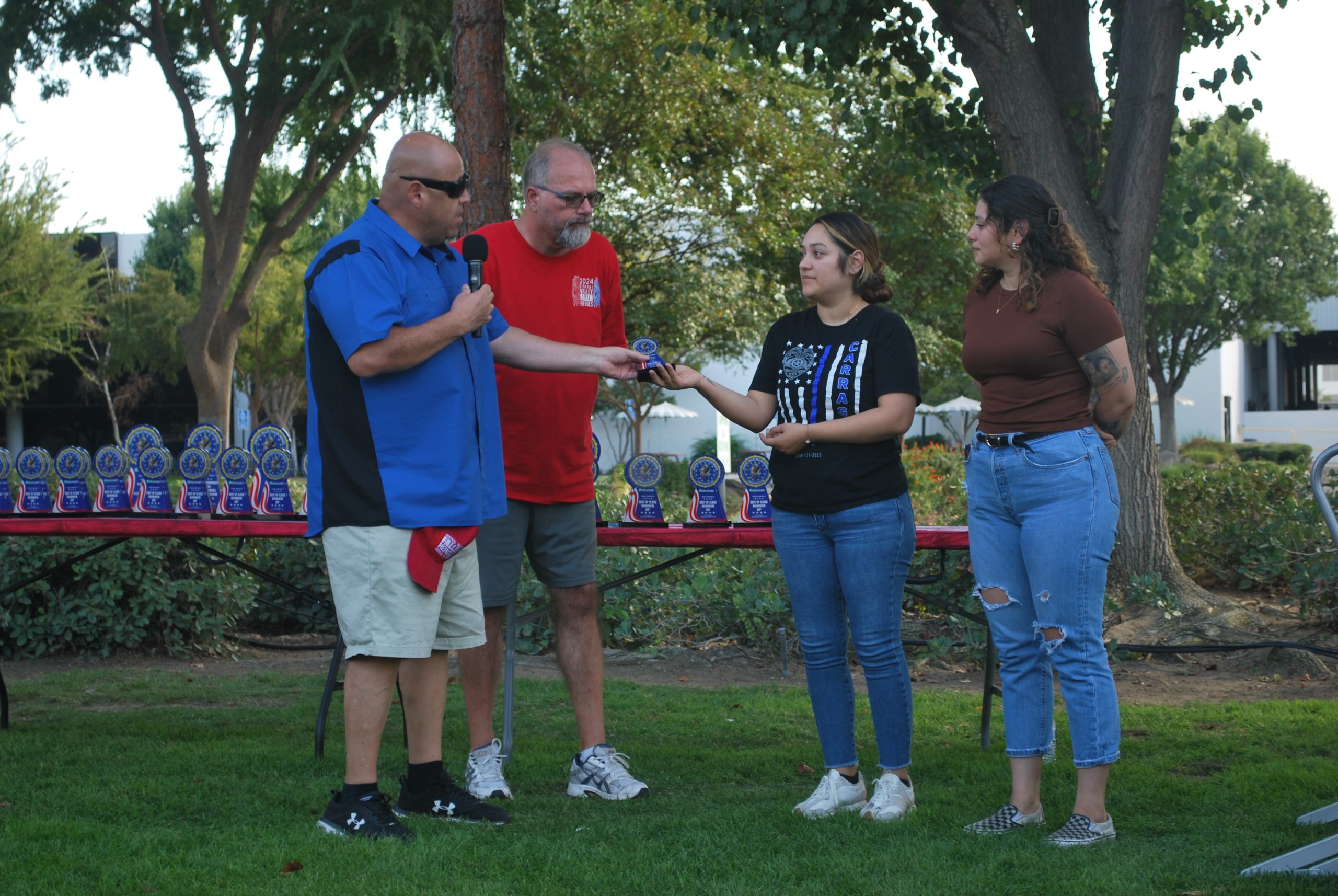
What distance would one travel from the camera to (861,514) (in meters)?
3.59

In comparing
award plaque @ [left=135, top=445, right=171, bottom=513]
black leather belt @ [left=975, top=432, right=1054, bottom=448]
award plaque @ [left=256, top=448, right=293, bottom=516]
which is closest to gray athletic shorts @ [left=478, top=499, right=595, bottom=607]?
award plaque @ [left=256, top=448, right=293, bottom=516]

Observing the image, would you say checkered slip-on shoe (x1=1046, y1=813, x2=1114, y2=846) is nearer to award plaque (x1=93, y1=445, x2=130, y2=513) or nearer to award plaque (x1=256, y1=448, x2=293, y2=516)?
award plaque (x1=256, y1=448, x2=293, y2=516)

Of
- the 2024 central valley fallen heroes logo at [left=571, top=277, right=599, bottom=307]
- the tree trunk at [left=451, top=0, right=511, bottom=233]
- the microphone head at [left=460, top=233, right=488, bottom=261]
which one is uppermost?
the tree trunk at [left=451, top=0, right=511, bottom=233]

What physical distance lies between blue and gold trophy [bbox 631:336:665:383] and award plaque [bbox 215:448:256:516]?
6.23ft

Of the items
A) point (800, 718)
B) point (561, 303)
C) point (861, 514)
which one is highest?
point (561, 303)

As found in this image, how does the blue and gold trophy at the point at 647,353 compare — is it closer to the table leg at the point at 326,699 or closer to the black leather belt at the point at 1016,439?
the black leather belt at the point at 1016,439

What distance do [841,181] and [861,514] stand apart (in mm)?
17741

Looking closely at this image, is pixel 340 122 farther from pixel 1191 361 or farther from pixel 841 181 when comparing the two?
pixel 1191 361

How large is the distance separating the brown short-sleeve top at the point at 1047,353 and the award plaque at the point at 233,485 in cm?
312

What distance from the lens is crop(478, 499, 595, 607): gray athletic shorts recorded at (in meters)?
4.00

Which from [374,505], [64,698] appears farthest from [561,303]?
[64,698]

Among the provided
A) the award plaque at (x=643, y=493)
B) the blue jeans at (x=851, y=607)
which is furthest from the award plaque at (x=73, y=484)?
the blue jeans at (x=851, y=607)

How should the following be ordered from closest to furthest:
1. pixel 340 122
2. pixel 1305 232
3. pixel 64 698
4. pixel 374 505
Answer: pixel 374 505
pixel 64 698
pixel 340 122
pixel 1305 232

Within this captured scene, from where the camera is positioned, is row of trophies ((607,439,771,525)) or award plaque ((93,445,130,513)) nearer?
row of trophies ((607,439,771,525))
